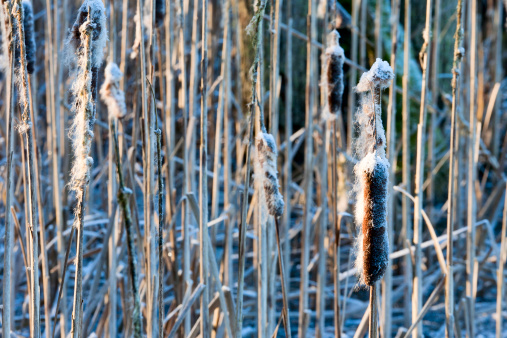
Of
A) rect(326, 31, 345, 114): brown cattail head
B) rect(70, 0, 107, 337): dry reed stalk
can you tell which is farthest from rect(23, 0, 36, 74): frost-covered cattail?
rect(326, 31, 345, 114): brown cattail head

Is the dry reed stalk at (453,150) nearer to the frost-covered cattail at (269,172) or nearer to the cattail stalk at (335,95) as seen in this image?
the cattail stalk at (335,95)

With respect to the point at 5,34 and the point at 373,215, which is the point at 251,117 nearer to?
the point at 373,215

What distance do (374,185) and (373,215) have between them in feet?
0.13

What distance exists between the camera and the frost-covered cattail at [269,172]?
2.94 ft

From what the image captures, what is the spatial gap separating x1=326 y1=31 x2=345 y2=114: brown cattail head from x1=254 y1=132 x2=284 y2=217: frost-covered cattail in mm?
246

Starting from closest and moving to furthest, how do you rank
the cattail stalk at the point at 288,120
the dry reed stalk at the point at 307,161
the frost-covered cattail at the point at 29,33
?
→ the frost-covered cattail at the point at 29,33 < the dry reed stalk at the point at 307,161 < the cattail stalk at the point at 288,120

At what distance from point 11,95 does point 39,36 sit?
282cm

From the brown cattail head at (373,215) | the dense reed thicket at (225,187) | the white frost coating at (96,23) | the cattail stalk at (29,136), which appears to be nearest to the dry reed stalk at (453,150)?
the dense reed thicket at (225,187)

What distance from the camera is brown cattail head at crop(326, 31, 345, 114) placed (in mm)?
1053

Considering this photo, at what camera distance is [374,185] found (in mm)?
725

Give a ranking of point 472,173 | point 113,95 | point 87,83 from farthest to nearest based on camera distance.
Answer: point 472,173
point 87,83
point 113,95

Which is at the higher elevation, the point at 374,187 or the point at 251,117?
the point at 251,117

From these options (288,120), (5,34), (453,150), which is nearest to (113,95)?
(5,34)

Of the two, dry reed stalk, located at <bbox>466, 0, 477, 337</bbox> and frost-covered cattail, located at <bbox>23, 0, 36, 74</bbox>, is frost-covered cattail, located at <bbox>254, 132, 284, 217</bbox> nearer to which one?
frost-covered cattail, located at <bbox>23, 0, 36, 74</bbox>
